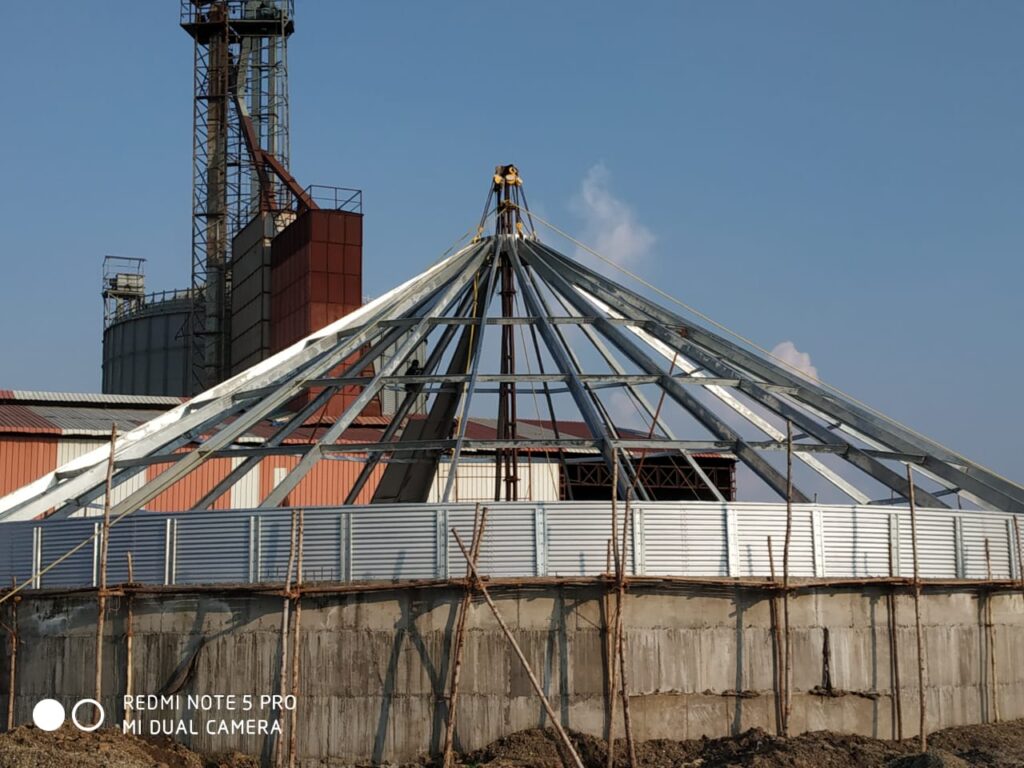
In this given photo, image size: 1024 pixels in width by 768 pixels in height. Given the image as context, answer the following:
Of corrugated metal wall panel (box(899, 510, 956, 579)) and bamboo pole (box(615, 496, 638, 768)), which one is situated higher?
corrugated metal wall panel (box(899, 510, 956, 579))

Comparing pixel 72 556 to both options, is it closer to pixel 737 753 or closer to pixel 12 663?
pixel 12 663

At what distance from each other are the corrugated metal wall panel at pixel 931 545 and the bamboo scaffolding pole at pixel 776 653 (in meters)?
2.85

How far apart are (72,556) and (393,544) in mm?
6064

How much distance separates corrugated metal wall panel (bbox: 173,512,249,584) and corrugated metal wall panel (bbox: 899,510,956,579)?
38.1ft

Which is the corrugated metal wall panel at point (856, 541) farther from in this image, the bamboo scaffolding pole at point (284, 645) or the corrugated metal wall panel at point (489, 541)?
the bamboo scaffolding pole at point (284, 645)

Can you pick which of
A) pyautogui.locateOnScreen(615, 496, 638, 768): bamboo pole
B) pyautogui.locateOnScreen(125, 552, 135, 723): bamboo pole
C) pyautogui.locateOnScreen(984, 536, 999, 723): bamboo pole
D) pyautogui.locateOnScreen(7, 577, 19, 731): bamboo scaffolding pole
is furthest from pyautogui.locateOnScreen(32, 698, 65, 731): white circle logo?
pyautogui.locateOnScreen(984, 536, 999, 723): bamboo pole

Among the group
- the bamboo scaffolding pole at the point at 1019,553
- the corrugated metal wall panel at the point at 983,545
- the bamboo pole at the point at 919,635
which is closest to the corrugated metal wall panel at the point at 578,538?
the bamboo pole at the point at 919,635

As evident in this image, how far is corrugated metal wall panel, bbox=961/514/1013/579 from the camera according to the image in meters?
24.7

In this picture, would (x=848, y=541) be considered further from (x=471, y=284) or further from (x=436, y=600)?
(x=471, y=284)

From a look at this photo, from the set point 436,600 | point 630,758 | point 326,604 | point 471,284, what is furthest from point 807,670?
point 471,284

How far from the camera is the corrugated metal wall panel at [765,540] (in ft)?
74.3

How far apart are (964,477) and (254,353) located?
40.4 meters

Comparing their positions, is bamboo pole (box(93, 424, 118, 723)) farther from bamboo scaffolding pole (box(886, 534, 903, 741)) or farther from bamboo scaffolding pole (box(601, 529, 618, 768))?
bamboo scaffolding pole (box(886, 534, 903, 741))

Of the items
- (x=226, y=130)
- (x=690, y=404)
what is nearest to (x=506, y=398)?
(x=690, y=404)
